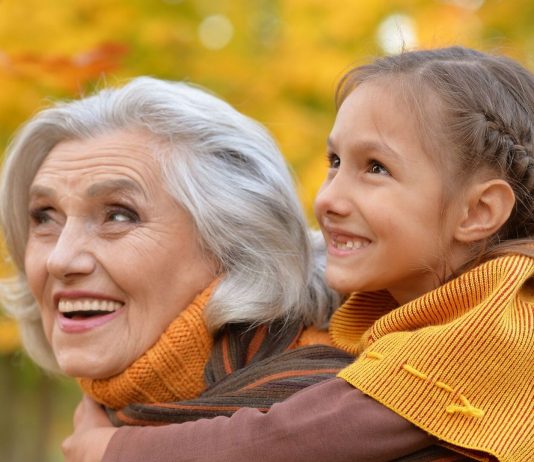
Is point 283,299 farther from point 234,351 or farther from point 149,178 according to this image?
point 149,178

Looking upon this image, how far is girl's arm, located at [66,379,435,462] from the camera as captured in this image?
225cm

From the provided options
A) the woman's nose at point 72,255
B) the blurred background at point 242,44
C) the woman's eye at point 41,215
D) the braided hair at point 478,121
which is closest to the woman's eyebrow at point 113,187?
the woman's nose at point 72,255

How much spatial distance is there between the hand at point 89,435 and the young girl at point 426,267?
5.2 inches

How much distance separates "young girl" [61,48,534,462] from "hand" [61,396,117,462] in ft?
0.43

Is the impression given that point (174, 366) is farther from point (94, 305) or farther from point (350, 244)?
point (350, 244)

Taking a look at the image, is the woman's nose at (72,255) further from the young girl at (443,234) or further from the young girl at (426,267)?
the young girl at (443,234)

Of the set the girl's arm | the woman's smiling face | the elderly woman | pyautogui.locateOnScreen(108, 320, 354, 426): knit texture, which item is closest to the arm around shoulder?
the girl's arm

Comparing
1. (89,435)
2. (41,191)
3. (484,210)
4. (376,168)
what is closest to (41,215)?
(41,191)

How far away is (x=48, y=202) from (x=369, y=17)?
2.17 m

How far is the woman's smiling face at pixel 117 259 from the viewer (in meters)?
2.90

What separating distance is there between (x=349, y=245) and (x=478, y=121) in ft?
1.54

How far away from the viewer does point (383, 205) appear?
7.96 feet

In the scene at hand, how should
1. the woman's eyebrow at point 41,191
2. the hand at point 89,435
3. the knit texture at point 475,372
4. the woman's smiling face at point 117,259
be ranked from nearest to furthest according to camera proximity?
the knit texture at point 475,372 → the hand at point 89,435 → the woman's smiling face at point 117,259 → the woman's eyebrow at point 41,191

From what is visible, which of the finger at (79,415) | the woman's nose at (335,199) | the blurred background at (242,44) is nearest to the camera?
the woman's nose at (335,199)
